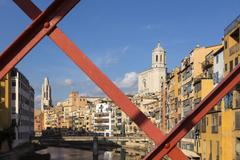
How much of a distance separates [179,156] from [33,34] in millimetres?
1337

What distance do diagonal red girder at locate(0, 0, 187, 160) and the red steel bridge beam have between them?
52mm

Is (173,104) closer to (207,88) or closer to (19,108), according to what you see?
(207,88)

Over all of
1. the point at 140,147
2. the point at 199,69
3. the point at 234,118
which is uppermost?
the point at 199,69

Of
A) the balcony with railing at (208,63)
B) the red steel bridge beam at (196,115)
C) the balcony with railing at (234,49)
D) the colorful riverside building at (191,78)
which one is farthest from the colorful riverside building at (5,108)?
the red steel bridge beam at (196,115)

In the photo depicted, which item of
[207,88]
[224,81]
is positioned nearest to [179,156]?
[224,81]

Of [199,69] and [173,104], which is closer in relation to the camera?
[199,69]

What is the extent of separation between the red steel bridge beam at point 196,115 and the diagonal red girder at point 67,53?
5 cm

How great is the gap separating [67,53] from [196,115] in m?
1.03

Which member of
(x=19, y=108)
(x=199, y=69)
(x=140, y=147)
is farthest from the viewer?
(x=140, y=147)

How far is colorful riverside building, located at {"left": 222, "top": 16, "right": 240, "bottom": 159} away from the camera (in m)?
37.2

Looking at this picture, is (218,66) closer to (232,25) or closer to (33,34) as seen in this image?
(232,25)

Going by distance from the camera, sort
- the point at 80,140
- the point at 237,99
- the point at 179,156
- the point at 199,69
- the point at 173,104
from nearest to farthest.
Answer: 1. the point at 179,156
2. the point at 237,99
3. the point at 199,69
4. the point at 173,104
5. the point at 80,140

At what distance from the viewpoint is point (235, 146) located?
123 ft

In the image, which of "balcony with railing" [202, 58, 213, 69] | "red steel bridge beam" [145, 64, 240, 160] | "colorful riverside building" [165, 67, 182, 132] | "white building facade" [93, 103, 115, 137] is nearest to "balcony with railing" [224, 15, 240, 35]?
"balcony with railing" [202, 58, 213, 69]
